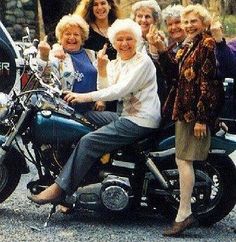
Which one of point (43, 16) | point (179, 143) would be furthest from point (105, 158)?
point (43, 16)

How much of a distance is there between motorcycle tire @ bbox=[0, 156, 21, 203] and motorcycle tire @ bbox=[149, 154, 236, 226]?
986 millimetres

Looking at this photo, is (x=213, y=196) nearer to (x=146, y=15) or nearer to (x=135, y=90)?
(x=135, y=90)

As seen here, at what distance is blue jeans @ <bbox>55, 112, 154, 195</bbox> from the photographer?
5797mm

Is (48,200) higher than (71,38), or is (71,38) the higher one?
(71,38)

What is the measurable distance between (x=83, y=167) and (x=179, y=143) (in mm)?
681

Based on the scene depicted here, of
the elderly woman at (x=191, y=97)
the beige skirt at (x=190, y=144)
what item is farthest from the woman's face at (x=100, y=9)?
the beige skirt at (x=190, y=144)

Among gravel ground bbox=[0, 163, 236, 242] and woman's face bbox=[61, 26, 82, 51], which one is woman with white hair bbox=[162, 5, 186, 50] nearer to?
woman's face bbox=[61, 26, 82, 51]

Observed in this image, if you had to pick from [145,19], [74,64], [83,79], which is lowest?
[83,79]

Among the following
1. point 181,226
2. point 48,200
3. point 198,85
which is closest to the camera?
point 198,85

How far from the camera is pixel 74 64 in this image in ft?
20.2

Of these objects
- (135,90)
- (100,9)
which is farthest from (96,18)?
(135,90)

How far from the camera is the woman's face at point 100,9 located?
677 centimetres

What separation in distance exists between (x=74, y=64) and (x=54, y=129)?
0.56 m

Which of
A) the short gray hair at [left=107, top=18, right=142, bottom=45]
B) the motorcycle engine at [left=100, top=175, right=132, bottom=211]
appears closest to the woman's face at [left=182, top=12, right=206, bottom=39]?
the short gray hair at [left=107, top=18, right=142, bottom=45]
